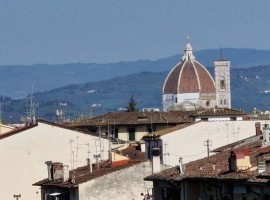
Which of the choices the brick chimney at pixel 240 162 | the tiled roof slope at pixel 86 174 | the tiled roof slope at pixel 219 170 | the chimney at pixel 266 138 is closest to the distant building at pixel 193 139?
the tiled roof slope at pixel 86 174

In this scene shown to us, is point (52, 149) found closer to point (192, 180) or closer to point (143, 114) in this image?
point (192, 180)

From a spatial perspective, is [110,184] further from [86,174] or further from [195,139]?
[195,139]

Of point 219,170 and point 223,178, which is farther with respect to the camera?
point 219,170

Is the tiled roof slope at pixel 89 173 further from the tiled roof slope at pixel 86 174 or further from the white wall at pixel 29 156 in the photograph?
the white wall at pixel 29 156

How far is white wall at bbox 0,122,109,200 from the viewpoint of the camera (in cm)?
6178

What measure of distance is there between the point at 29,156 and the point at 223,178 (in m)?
25.6

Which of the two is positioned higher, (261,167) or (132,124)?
(132,124)

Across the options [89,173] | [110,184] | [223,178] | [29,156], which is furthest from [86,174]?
[223,178]

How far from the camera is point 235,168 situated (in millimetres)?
38000

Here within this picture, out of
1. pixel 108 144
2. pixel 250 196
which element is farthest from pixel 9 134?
pixel 250 196

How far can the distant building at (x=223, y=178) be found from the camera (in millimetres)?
35531

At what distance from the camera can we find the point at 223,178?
37688mm

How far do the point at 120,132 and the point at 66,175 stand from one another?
121ft

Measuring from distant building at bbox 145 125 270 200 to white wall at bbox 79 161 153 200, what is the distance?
456 cm
